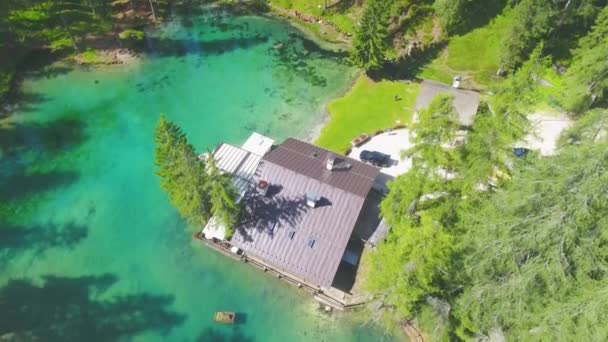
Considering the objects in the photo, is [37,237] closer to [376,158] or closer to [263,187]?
[263,187]

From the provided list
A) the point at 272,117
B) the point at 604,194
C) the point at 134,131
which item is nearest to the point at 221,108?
the point at 272,117

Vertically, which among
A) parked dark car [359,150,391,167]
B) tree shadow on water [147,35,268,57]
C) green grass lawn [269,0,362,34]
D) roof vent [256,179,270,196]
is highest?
green grass lawn [269,0,362,34]

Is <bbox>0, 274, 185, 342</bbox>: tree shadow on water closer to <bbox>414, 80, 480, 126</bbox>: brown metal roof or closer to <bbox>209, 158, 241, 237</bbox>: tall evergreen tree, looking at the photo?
<bbox>209, 158, 241, 237</bbox>: tall evergreen tree

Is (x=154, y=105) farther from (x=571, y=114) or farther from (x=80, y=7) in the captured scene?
(x=571, y=114)

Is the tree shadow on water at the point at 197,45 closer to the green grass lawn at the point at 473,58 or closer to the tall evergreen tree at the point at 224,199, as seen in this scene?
the green grass lawn at the point at 473,58

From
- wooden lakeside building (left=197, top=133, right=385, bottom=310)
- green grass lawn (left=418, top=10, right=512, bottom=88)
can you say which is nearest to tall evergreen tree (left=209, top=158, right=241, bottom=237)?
wooden lakeside building (left=197, top=133, right=385, bottom=310)

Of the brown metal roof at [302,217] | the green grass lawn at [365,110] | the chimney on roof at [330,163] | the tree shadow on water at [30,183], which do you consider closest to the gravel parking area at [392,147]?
the green grass lawn at [365,110]

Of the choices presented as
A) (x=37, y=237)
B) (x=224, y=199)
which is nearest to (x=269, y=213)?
(x=224, y=199)
